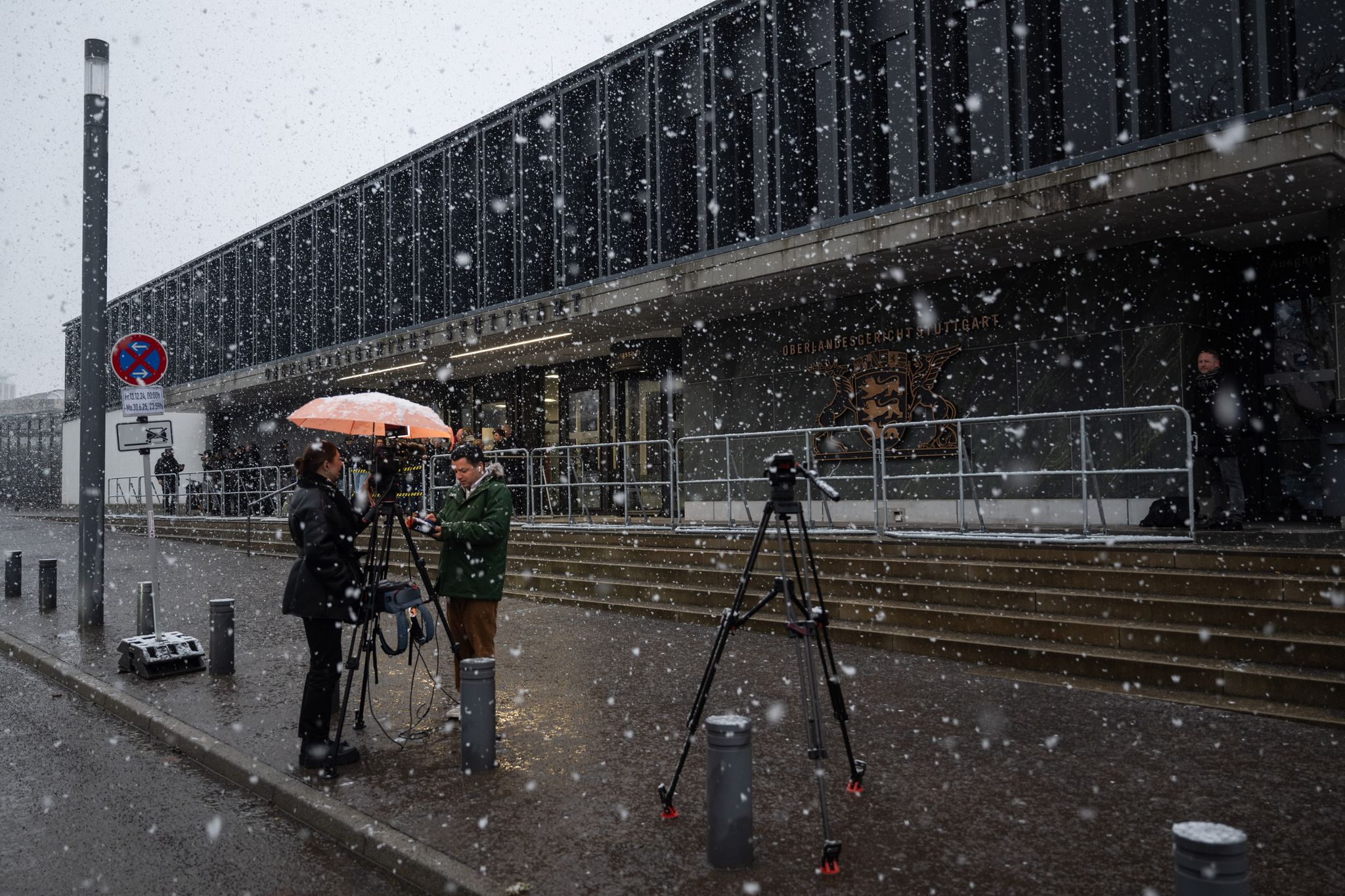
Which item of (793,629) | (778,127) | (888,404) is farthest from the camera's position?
(778,127)

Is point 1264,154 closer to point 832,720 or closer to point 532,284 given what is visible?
point 832,720

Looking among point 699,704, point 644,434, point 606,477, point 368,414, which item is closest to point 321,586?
point 368,414

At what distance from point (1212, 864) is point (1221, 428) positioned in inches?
328

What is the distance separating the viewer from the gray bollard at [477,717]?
5.21 metres

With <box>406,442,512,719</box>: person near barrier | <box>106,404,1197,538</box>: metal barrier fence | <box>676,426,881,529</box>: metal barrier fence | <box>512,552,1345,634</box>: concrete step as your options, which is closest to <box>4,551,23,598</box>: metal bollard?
<box>106,404,1197,538</box>: metal barrier fence

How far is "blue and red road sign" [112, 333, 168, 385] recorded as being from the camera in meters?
9.76

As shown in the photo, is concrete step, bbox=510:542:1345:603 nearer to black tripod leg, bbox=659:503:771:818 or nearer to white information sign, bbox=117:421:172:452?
black tripod leg, bbox=659:503:771:818

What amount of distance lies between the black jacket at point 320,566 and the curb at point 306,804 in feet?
3.24

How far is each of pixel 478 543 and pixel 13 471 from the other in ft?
193

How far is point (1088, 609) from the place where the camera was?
7918 millimetres

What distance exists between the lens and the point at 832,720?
612cm

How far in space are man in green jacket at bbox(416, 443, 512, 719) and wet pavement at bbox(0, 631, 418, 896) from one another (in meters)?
1.70

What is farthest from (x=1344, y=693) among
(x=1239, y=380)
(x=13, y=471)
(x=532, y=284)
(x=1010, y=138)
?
(x=13, y=471)

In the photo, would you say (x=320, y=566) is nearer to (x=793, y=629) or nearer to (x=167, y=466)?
(x=793, y=629)
